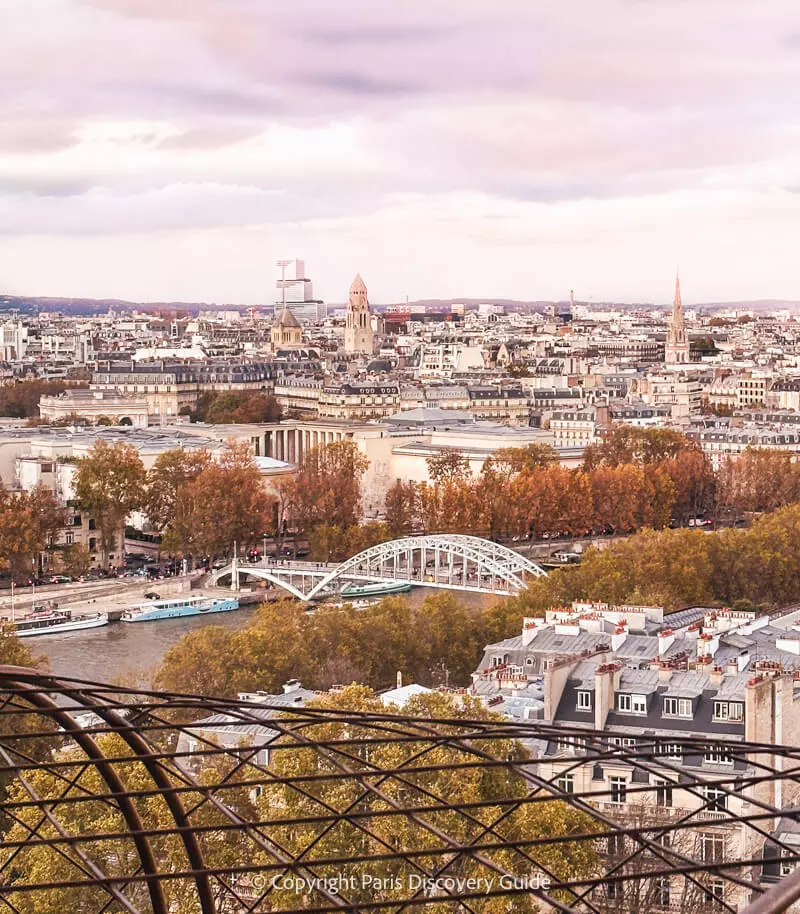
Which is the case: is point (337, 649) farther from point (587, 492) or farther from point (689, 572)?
point (587, 492)

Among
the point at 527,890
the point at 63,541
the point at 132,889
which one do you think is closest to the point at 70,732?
the point at 527,890

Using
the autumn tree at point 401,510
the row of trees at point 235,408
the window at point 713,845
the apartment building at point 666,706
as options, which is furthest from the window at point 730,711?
the row of trees at point 235,408

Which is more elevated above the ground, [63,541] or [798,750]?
[798,750]

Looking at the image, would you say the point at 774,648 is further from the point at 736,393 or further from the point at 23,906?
the point at 736,393

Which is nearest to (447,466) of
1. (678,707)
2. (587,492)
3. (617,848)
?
(587,492)

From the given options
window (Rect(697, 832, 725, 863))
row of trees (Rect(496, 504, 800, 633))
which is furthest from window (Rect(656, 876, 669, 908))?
row of trees (Rect(496, 504, 800, 633))

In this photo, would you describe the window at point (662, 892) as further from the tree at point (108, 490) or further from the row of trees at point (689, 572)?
the tree at point (108, 490)
